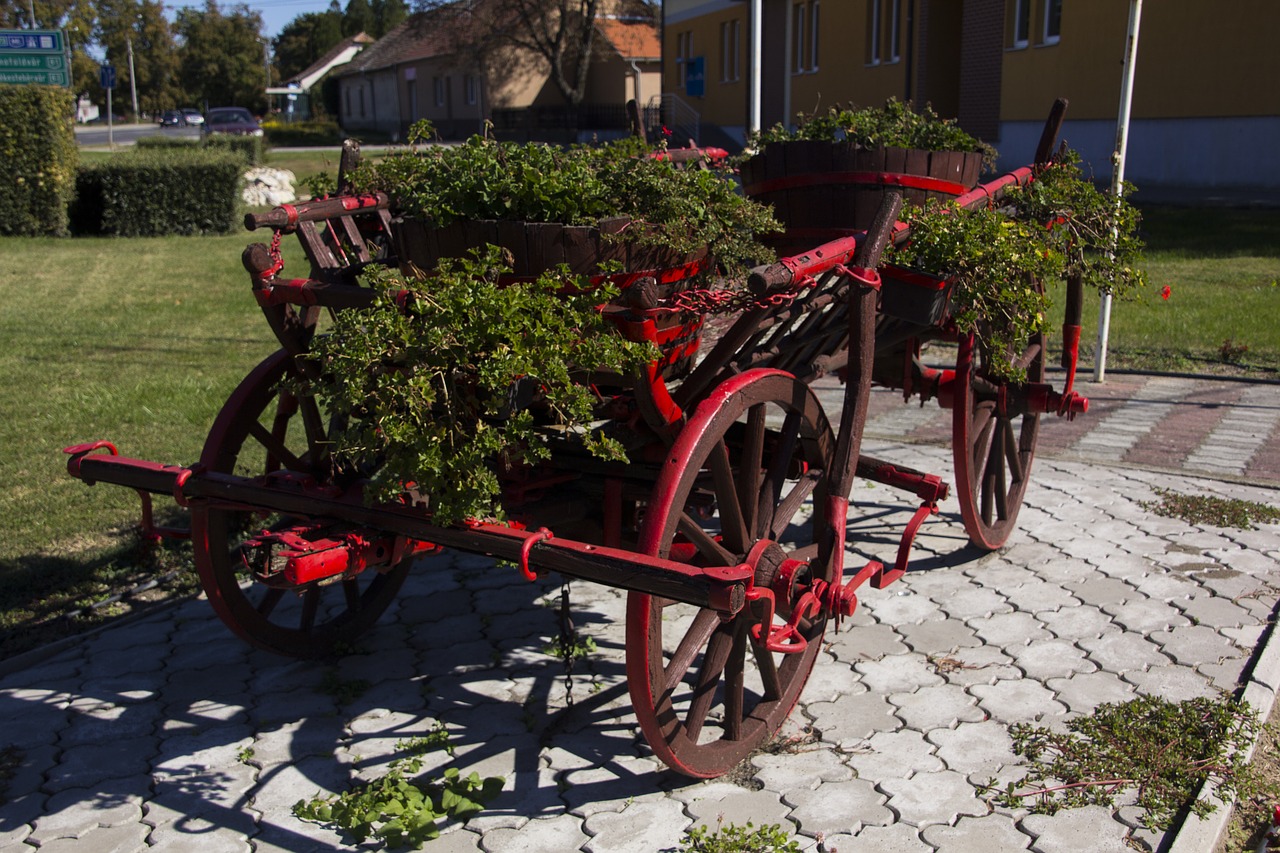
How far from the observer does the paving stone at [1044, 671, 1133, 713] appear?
12.4 feet

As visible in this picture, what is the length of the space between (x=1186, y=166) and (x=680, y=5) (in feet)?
61.1

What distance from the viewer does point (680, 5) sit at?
33062 millimetres

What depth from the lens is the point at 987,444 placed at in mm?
5043

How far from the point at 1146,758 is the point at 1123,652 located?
800mm

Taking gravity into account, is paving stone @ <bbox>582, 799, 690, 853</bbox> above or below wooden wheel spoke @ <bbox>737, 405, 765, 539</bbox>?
below

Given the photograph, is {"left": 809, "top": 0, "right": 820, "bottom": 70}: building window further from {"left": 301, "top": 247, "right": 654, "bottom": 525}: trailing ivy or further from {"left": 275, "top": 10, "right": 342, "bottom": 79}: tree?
{"left": 275, "top": 10, "right": 342, "bottom": 79}: tree

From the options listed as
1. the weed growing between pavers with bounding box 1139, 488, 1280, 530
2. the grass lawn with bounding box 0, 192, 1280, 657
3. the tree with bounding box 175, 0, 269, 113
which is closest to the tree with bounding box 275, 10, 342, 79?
the tree with bounding box 175, 0, 269, 113

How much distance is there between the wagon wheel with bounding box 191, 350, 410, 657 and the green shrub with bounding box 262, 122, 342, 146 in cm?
4596

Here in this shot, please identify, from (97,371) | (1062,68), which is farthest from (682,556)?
(1062,68)

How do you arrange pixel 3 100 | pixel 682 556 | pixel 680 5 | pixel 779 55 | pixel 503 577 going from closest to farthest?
1. pixel 682 556
2. pixel 503 577
3. pixel 3 100
4. pixel 779 55
5. pixel 680 5

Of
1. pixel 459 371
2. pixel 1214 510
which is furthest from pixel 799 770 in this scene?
pixel 1214 510

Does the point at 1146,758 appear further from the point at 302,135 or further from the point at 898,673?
the point at 302,135

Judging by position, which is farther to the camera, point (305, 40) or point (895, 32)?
point (305, 40)

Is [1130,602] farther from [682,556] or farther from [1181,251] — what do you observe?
[1181,251]
